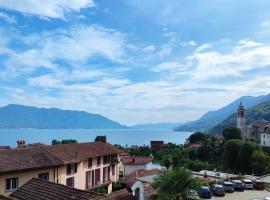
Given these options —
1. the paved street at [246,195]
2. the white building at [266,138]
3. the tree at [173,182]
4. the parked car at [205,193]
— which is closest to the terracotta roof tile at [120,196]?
the tree at [173,182]

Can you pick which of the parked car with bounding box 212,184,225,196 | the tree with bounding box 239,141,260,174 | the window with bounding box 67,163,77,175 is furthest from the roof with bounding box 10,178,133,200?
the tree with bounding box 239,141,260,174

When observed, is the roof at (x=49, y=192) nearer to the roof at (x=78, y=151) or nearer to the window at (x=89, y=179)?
the roof at (x=78, y=151)

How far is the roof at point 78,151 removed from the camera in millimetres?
42812

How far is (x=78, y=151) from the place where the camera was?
47469mm

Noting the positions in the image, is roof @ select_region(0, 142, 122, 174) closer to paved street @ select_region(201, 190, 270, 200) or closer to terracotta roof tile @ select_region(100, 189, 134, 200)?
paved street @ select_region(201, 190, 270, 200)

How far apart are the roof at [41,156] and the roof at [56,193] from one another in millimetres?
17267

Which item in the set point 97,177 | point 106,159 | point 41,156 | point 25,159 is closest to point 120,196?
point 25,159

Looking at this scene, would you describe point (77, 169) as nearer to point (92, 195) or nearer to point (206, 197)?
point (206, 197)

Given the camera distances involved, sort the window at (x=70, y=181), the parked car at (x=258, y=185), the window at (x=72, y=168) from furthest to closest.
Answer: the parked car at (x=258, y=185)
the window at (x=72, y=168)
the window at (x=70, y=181)

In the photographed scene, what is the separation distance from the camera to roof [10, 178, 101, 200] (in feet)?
46.4

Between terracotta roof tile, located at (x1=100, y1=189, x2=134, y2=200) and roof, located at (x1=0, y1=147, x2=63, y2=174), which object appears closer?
terracotta roof tile, located at (x1=100, y1=189, x2=134, y2=200)

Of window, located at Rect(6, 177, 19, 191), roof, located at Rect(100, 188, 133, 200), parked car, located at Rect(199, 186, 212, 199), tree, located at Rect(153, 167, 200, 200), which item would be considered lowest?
parked car, located at Rect(199, 186, 212, 199)

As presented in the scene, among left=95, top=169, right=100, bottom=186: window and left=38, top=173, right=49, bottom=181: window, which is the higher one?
left=38, top=173, right=49, bottom=181: window

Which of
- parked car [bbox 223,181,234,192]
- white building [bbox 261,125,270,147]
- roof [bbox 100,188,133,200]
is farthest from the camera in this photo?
white building [bbox 261,125,270,147]
